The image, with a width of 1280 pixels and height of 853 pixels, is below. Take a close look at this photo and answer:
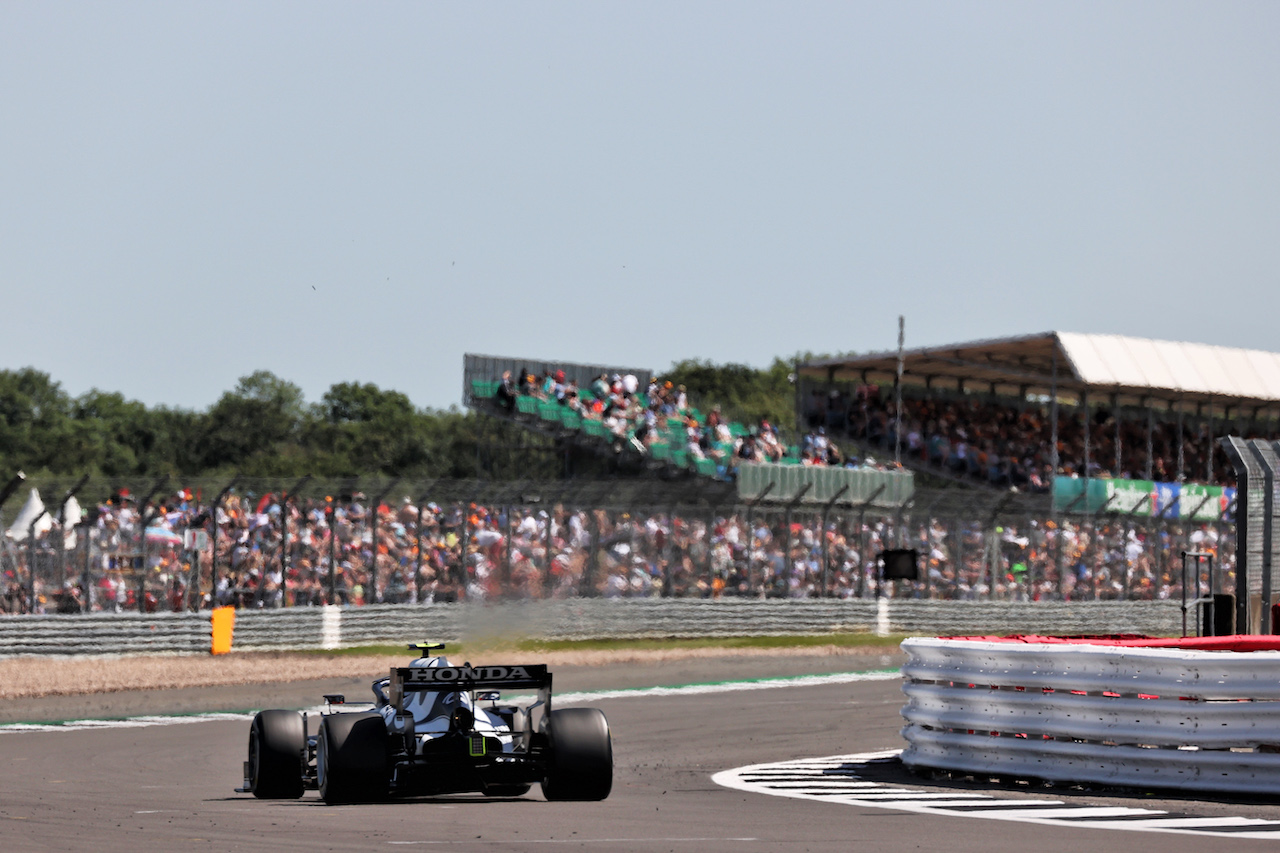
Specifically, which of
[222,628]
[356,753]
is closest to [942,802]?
[356,753]

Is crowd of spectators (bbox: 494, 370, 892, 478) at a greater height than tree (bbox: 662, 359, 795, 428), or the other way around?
tree (bbox: 662, 359, 795, 428)

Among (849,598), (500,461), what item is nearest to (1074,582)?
(849,598)

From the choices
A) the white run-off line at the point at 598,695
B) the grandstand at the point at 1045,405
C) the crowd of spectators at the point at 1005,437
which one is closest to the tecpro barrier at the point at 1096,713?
the white run-off line at the point at 598,695

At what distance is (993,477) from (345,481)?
2572cm

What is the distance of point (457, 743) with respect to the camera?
34.2 ft

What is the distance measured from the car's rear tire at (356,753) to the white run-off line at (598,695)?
4.31 meters

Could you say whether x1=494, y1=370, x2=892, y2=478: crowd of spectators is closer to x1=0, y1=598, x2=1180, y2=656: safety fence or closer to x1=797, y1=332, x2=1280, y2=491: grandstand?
x1=797, y1=332, x2=1280, y2=491: grandstand

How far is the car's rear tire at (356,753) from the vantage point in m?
10.4

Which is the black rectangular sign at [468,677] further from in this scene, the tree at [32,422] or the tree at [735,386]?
the tree at [735,386]

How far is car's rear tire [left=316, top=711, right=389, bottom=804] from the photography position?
34.3 ft

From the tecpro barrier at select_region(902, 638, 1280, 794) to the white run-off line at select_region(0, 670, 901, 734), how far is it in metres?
5.26

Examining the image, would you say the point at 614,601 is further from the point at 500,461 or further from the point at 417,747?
the point at 500,461

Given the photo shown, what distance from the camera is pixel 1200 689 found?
11062 mm

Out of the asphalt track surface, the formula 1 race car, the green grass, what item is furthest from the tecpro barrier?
the green grass
